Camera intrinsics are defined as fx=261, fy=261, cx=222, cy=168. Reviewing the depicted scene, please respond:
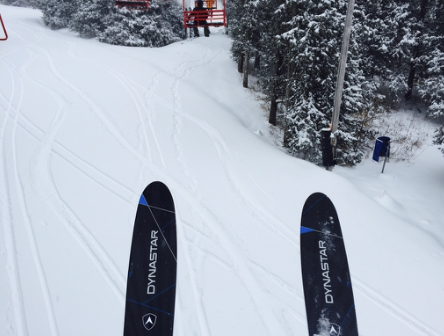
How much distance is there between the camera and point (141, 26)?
2258 centimetres

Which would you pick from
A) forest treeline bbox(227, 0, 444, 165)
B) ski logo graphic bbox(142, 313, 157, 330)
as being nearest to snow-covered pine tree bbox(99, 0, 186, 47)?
forest treeline bbox(227, 0, 444, 165)

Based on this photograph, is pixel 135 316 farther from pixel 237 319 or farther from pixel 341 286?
pixel 341 286

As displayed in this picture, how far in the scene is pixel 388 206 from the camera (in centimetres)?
690

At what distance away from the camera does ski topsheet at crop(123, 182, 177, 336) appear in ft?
11.5

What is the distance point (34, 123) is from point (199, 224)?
722 centimetres

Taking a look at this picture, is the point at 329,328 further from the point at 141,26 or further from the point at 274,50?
the point at 141,26

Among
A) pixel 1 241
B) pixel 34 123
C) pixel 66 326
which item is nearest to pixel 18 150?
pixel 34 123

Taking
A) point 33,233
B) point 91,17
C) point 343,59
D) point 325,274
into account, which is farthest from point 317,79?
point 91,17

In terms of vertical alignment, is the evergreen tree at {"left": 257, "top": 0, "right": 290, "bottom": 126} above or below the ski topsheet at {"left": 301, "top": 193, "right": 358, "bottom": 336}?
above

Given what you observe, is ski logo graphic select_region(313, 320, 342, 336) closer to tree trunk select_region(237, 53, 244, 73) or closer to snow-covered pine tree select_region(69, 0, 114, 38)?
tree trunk select_region(237, 53, 244, 73)

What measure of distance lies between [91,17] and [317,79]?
23.2 metres

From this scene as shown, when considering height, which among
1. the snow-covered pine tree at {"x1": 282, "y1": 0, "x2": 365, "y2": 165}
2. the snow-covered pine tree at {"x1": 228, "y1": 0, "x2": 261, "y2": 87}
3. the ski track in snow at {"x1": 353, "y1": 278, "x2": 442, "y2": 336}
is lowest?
the ski track in snow at {"x1": 353, "y1": 278, "x2": 442, "y2": 336}

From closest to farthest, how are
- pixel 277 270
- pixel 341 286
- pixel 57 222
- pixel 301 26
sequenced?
1. pixel 341 286
2. pixel 277 270
3. pixel 57 222
4. pixel 301 26

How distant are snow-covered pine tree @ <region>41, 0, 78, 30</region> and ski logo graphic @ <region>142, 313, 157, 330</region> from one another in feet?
120
